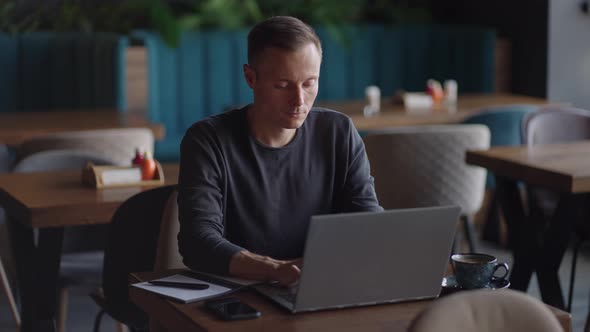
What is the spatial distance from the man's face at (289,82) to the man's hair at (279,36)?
0.01m

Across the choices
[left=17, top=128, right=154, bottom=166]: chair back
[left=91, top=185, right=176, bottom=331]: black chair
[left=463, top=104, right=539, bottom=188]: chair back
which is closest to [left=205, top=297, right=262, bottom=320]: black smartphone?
[left=91, top=185, right=176, bottom=331]: black chair

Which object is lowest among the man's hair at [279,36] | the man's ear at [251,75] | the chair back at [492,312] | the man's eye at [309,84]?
the chair back at [492,312]

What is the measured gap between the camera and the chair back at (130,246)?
2.92 m

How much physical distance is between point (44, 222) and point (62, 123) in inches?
87.6

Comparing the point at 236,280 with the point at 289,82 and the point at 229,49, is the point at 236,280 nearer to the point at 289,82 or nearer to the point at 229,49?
the point at 289,82

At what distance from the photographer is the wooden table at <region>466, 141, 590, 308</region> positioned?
3496 millimetres

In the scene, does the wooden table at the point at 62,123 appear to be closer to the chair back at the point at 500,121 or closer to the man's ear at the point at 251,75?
the chair back at the point at 500,121

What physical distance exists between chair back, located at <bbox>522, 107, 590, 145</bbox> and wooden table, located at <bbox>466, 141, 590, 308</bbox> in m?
0.31

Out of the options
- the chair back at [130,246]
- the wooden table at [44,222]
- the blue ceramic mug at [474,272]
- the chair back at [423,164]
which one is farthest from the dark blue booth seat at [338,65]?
the blue ceramic mug at [474,272]

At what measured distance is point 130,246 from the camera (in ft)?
9.80

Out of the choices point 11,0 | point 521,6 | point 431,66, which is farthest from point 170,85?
point 521,6

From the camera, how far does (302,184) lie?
2.38 meters

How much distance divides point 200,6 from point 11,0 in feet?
4.15

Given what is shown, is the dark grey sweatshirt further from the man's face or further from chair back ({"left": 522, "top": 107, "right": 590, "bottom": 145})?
chair back ({"left": 522, "top": 107, "right": 590, "bottom": 145})
